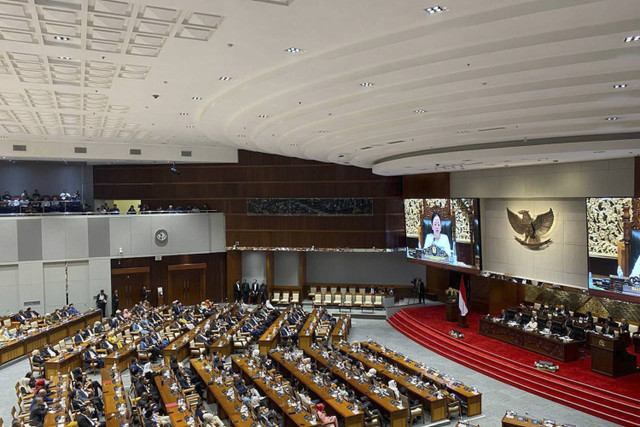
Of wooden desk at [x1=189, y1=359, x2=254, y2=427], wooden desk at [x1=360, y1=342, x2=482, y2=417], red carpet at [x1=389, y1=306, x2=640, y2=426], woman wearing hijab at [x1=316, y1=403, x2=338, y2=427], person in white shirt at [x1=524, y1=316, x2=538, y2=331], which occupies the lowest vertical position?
red carpet at [x1=389, y1=306, x2=640, y2=426]

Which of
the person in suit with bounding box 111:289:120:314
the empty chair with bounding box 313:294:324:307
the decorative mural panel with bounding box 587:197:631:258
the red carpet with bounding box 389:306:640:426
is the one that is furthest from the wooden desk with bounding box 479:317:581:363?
the person in suit with bounding box 111:289:120:314

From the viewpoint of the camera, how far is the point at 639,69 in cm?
655

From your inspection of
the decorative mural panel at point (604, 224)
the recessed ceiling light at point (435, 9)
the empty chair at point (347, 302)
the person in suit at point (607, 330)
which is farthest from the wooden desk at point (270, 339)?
the recessed ceiling light at point (435, 9)

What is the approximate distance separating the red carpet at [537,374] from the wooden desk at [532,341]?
190 mm

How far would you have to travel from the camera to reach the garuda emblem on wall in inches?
663

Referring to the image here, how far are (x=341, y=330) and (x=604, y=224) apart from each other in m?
9.22

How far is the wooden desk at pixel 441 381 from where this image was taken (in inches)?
456

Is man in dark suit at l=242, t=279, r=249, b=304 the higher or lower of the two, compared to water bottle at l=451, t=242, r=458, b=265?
lower

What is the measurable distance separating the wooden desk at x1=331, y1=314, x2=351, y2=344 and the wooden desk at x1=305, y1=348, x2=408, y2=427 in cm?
359

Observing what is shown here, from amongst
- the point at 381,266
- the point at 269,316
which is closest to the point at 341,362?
the point at 269,316

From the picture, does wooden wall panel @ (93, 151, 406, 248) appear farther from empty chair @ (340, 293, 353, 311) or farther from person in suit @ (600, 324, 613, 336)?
person in suit @ (600, 324, 613, 336)

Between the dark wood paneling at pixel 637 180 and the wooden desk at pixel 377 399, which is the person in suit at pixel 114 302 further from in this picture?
the dark wood paneling at pixel 637 180

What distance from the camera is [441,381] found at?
12.3 meters

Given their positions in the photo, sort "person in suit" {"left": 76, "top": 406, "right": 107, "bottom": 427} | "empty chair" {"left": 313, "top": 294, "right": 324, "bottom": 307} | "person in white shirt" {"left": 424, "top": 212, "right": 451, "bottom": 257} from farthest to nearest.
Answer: "empty chair" {"left": 313, "top": 294, "right": 324, "bottom": 307} → "person in white shirt" {"left": 424, "top": 212, "right": 451, "bottom": 257} → "person in suit" {"left": 76, "top": 406, "right": 107, "bottom": 427}
